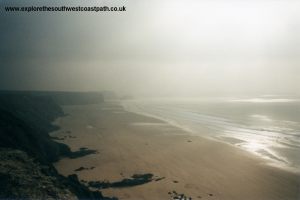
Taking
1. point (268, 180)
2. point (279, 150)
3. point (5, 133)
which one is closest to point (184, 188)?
point (268, 180)

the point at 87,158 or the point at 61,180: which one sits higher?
the point at 61,180

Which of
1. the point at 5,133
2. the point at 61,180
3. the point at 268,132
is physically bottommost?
the point at 268,132

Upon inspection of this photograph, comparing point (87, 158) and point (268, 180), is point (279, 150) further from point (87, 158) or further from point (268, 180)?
point (87, 158)

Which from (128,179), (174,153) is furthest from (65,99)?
(128,179)

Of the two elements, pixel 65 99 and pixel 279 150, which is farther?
pixel 65 99

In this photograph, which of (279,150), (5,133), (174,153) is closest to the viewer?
(5,133)

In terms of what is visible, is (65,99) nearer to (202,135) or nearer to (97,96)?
(97,96)

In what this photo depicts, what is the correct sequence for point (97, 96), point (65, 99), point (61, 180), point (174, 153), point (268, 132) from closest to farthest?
point (61, 180)
point (174, 153)
point (268, 132)
point (65, 99)
point (97, 96)
